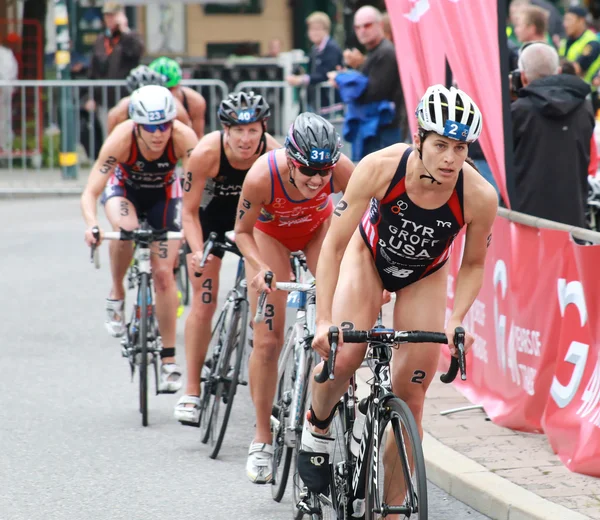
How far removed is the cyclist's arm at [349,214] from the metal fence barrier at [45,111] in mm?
13236

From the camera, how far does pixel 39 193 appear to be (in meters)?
18.6

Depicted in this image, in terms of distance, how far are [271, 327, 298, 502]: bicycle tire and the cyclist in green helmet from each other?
18.4 ft

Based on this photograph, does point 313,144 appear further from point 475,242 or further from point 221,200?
point 221,200

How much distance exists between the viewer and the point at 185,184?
7.36m

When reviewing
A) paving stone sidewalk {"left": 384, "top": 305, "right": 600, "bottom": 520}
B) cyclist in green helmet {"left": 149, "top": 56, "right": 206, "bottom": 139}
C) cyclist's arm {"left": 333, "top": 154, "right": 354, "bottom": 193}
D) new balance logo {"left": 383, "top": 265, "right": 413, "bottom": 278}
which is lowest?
paving stone sidewalk {"left": 384, "top": 305, "right": 600, "bottom": 520}

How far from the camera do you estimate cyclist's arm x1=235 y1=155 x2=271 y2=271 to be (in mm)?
6344

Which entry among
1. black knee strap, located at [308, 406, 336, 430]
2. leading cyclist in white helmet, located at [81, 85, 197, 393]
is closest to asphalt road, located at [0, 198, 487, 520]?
leading cyclist in white helmet, located at [81, 85, 197, 393]

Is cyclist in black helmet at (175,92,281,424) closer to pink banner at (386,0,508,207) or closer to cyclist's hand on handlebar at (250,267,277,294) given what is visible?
cyclist's hand on handlebar at (250,267,277,294)

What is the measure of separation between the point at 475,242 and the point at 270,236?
5.74 feet

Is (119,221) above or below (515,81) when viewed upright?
below

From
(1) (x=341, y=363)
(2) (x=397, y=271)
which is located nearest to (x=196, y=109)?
(2) (x=397, y=271)

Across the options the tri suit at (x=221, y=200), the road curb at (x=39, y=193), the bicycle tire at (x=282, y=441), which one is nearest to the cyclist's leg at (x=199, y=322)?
the tri suit at (x=221, y=200)

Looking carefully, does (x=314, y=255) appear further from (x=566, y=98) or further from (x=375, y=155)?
(x=566, y=98)

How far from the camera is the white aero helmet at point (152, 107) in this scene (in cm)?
815
